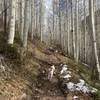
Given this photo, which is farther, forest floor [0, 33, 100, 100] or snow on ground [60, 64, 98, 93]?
snow on ground [60, 64, 98, 93]

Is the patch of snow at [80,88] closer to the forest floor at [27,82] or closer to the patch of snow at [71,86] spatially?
the patch of snow at [71,86]

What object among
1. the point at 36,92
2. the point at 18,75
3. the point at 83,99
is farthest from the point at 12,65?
the point at 83,99

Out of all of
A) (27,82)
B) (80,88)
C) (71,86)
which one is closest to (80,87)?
(80,88)

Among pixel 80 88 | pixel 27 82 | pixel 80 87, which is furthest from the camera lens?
pixel 27 82

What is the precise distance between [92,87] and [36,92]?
243 cm

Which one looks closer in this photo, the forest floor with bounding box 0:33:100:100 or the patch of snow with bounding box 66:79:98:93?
the forest floor with bounding box 0:33:100:100

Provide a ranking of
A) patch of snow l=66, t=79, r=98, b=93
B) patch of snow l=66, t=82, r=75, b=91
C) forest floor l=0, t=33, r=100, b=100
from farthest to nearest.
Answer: patch of snow l=66, t=82, r=75, b=91
patch of snow l=66, t=79, r=98, b=93
forest floor l=0, t=33, r=100, b=100

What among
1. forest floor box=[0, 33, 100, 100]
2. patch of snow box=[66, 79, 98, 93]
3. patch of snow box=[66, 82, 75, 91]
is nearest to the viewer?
forest floor box=[0, 33, 100, 100]

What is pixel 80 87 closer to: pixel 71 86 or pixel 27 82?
Result: pixel 71 86

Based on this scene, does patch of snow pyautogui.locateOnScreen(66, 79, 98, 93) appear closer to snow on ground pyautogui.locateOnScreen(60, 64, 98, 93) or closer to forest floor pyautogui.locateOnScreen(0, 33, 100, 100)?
snow on ground pyautogui.locateOnScreen(60, 64, 98, 93)

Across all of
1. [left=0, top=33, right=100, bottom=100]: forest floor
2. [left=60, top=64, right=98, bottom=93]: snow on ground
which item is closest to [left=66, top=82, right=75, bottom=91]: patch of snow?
[left=60, top=64, right=98, bottom=93]: snow on ground

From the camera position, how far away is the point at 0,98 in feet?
28.6

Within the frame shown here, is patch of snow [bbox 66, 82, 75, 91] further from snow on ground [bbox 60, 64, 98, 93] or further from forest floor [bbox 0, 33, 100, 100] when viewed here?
forest floor [bbox 0, 33, 100, 100]

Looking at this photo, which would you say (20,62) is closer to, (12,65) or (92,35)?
(12,65)
